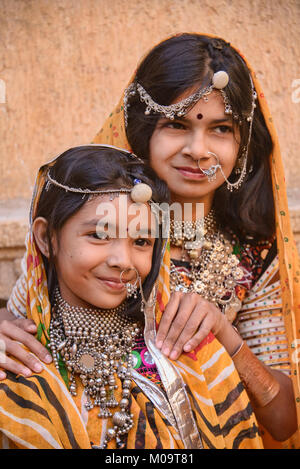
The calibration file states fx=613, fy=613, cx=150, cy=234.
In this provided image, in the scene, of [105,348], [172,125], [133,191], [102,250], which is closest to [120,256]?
[102,250]

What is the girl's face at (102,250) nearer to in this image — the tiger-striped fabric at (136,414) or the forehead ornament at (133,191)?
the forehead ornament at (133,191)

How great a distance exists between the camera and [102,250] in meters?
1.78

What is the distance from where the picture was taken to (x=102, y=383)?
180 centimetres

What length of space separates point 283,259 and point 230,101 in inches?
24.2

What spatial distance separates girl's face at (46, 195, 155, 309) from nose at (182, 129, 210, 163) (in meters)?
0.37

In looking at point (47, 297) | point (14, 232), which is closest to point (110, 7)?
point (14, 232)

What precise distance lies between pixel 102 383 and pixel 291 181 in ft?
7.16

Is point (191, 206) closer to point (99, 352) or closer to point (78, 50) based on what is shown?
point (99, 352)

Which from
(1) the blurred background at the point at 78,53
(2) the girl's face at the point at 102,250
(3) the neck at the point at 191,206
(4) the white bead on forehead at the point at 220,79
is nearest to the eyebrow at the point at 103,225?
(2) the girl's face at the point at 102,250

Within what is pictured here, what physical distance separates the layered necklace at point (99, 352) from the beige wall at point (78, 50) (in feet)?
5.76

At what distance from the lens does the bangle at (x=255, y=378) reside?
6.70 feet

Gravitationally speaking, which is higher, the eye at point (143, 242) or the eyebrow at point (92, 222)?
the eyebrow at point (92, 222)

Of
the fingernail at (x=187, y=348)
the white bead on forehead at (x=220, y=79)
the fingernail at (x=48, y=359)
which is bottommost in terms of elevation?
the fingernail at (x=48, y=359)
